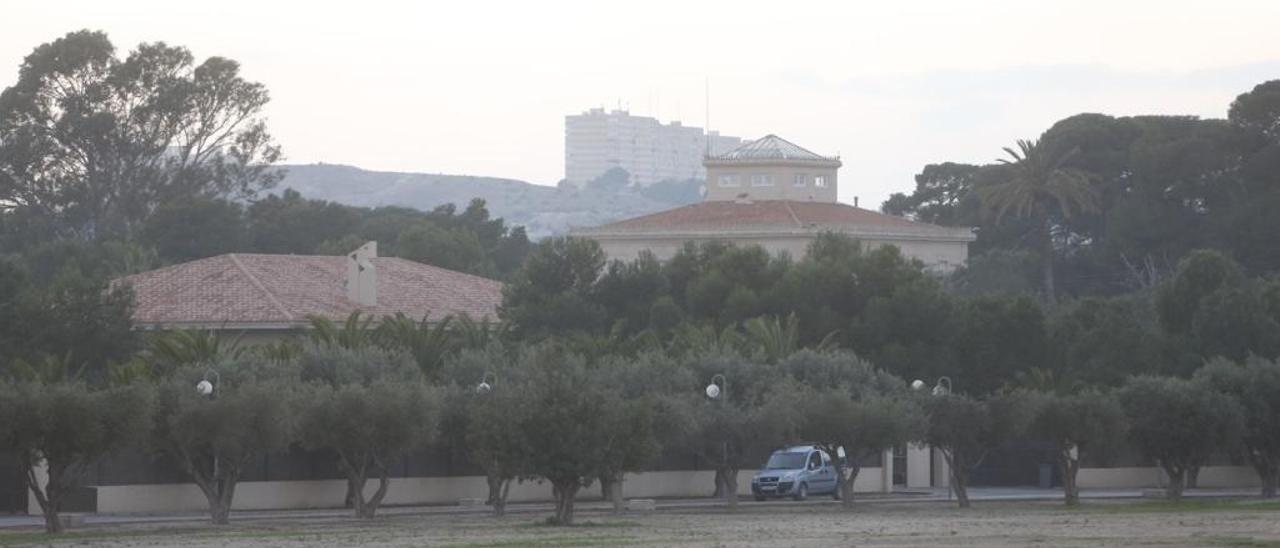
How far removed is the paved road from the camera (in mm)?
53281

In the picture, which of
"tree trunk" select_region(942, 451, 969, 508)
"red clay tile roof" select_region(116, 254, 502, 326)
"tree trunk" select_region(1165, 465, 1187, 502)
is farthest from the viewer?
"red clay tile roof" select_region(116, 254, 502, 326)

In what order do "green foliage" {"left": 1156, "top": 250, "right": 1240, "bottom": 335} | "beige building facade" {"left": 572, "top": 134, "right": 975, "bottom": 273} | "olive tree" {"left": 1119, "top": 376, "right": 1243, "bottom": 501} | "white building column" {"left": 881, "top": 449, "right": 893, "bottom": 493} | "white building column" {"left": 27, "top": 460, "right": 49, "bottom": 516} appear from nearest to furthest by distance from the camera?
1. "white building column" {"left": 27, "top": 460, "right": 49, "bottom": 516}
2. "olive tree" {"left": 1119, "top": 376, "right": 1243, "bottom": 501}
3. "white building column" {"left": 881, "top": 449, "right": 893, "bottom": 493}
4. "green foliage" {"left": 1156, "top": 250, "right": 1240, "bottom": 335}
5. "beige building facade" {"left": 572, "top": 134, "right": 975, "bottom": 273}

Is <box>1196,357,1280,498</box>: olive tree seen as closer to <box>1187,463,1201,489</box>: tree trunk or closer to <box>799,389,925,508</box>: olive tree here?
<box>1187,463,1201,489</box>: tree trunk

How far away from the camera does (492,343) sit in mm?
71000

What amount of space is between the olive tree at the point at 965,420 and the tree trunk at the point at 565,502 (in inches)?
555

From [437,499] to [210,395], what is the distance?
12.3 meters

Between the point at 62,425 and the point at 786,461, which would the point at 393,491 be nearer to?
the point at 786,461

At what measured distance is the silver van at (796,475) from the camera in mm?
65312

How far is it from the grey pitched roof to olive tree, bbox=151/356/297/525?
8382cm

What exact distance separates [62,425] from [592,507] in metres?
18.6

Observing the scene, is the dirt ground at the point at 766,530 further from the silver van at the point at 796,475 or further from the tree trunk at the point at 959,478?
the silver van at the point at 796,475

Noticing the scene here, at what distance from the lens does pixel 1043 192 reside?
130 m

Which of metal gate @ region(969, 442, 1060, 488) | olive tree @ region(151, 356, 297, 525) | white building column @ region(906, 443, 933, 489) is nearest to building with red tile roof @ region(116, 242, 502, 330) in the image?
white building column @ region(906, 443, 933, 489)

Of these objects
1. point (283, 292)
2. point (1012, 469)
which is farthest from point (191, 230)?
point (1012, 469)
